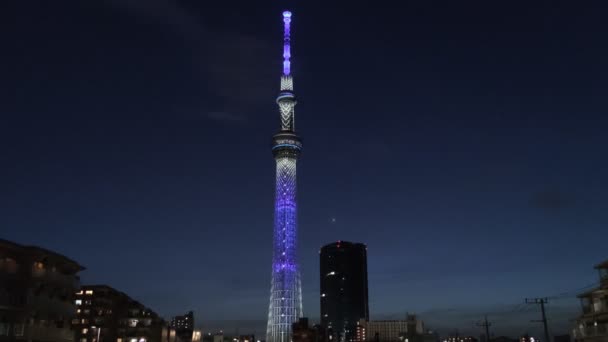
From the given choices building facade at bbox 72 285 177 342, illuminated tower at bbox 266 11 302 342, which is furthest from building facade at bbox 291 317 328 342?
building facade at bbox 72 285 177 342

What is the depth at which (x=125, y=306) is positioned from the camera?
5103 inches

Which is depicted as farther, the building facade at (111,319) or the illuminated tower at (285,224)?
the illuminated tower at (285,224)

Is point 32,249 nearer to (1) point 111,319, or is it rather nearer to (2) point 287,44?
(1) point 111,319

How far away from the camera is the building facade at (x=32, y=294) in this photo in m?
57.5

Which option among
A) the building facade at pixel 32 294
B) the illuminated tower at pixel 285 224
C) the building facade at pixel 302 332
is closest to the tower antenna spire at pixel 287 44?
the illuminated tower at pixel 285 224

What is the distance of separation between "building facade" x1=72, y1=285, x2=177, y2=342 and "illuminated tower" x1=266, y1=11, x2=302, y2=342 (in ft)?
97.9

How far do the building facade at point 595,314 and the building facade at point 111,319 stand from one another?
293 feet

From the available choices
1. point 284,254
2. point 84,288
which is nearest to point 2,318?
point 84,288

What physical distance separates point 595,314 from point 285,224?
294ft

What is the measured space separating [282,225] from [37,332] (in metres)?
94.2

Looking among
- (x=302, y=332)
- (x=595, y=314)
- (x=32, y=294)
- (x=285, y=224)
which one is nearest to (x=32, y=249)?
(x=32, y=294)

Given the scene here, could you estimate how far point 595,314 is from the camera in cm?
7300

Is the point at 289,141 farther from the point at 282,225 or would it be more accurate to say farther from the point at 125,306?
the point at 125,306

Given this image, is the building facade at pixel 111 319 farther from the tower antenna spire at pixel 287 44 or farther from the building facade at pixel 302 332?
the tower antenna spire at pixel 287 44
